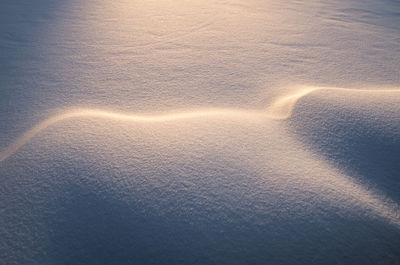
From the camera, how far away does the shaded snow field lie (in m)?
0.88

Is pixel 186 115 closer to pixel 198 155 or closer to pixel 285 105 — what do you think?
pixel 198 155

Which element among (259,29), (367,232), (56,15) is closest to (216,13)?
(259,29)

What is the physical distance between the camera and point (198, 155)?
1.13m

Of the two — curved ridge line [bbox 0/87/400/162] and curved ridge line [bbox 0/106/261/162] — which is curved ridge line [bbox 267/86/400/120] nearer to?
curved ridge line [bbox 0/87/400/162]

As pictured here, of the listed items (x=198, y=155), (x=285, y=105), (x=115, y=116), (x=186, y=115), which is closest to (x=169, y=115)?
(x=186, y=115)

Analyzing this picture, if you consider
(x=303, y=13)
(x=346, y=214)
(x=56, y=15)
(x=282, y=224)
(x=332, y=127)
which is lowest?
(x=282, y=224)

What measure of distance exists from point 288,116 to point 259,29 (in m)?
1.65

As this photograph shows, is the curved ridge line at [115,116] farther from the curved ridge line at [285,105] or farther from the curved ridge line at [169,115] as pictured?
the curved ridge line at [285,105]

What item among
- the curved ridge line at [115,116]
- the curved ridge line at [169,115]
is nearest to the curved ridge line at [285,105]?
the curved ridge line at [169,115]

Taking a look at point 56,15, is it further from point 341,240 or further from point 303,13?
point 341,240

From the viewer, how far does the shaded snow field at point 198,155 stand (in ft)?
2.87

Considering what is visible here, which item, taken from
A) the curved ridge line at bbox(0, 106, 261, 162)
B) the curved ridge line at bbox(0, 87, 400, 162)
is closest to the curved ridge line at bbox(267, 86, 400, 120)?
the curved ridge line at bbox(0, 87, 400, 162)

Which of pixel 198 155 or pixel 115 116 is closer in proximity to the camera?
pixel 198 155

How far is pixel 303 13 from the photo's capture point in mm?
3191
